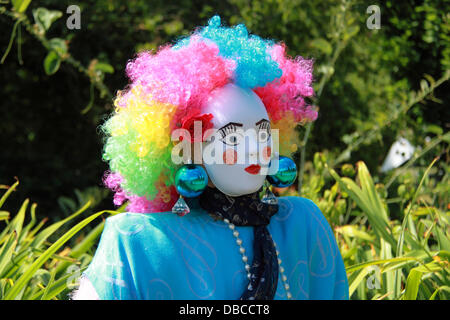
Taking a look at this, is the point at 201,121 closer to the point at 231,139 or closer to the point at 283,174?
the point at 231,139

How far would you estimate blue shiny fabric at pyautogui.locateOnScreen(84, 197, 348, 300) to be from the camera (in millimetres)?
1498

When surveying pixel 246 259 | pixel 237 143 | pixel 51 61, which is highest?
pixel 51 61

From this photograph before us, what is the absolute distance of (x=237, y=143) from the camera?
1.59 m

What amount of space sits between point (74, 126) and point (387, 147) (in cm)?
221

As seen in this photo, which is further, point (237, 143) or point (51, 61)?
point (51, 61)

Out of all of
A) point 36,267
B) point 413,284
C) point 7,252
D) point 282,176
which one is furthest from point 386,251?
point 7,252

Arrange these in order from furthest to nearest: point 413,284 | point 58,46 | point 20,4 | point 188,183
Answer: point 58,46 → point 20,4 → point 413,284 → point 188,183

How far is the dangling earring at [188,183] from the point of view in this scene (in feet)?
5.06

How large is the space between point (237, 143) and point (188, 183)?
170 mm

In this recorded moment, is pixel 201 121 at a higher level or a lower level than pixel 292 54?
lower

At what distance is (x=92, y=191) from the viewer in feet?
12.0

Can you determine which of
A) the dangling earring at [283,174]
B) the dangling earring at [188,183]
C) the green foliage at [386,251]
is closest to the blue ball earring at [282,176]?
the dangling earring at [283,174]
